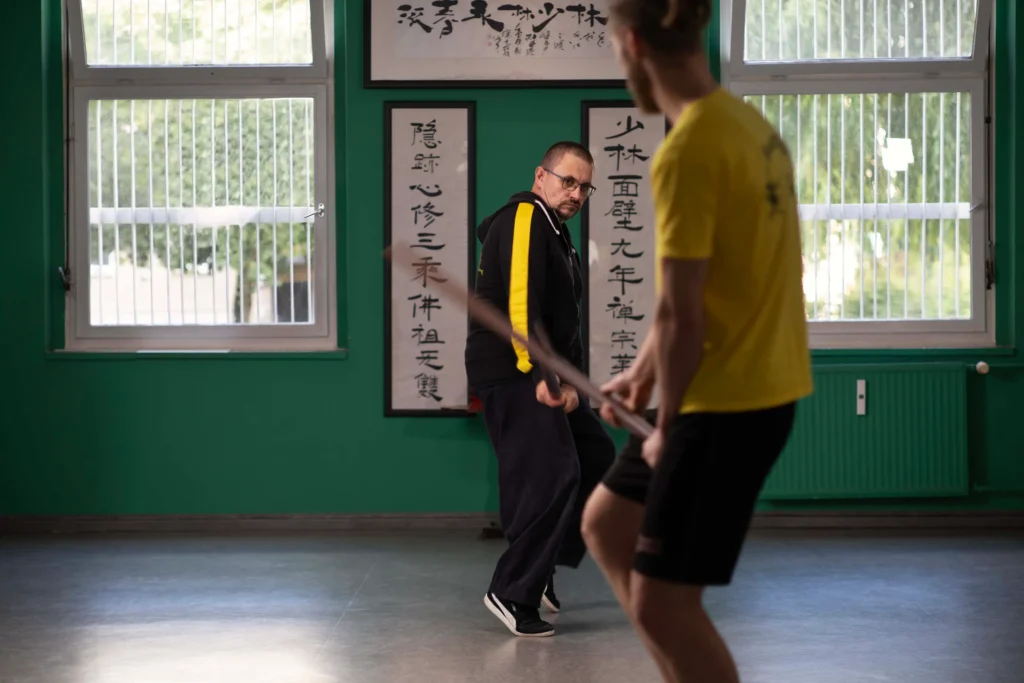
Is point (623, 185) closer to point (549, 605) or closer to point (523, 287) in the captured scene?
point (523, 287)

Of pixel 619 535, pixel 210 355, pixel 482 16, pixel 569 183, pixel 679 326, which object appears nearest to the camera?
pixel 679 326

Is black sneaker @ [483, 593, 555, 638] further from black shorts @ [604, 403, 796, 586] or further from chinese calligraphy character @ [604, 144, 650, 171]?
chinese calligraphy character @ [604, 144, 650, 171]

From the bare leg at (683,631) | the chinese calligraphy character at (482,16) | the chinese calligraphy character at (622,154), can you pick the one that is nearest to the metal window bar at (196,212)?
the chinese calligraphy character at (482,16)

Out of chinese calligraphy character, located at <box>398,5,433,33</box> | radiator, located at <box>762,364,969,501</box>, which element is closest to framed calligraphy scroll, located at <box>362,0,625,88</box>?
chinese calligraphy character, located at <box>398,5,433,33</box>

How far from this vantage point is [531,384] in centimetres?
337

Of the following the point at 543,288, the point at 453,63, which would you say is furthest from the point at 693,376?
the point at 453,63

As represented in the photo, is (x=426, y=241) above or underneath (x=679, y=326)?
above

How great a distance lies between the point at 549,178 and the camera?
347 cm

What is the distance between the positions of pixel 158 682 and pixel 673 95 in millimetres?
1965

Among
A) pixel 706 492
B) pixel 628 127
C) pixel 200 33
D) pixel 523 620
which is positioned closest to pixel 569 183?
pixel 523 620

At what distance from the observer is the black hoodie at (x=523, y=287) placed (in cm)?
334

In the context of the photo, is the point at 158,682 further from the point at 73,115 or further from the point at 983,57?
the point at 983,57

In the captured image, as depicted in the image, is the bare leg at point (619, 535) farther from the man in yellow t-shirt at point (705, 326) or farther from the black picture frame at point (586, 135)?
the black picture frame at point (586, 135)

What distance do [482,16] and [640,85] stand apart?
3.34 m
